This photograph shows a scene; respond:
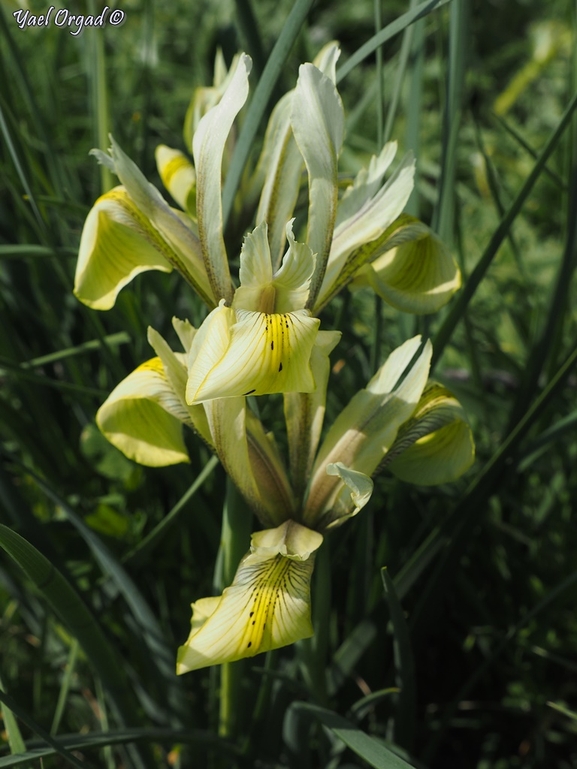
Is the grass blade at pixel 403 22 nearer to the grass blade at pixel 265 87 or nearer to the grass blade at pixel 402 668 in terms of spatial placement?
the grass blade at pixel 265 87

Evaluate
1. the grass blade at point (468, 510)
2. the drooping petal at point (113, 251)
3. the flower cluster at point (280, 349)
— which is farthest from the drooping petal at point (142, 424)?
the grass blade at point (468, 510)

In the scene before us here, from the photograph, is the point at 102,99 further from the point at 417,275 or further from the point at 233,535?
the point at 233,535

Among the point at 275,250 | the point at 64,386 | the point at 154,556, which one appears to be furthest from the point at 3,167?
the point at 154,556

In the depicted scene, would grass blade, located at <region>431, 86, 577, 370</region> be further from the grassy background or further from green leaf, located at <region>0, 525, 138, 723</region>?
green leaf, located at <region>0, 525, 138, 723</region>

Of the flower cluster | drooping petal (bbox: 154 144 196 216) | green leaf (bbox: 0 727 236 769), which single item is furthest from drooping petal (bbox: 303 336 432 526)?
drooping petal (bbox: 154 144 196 216)

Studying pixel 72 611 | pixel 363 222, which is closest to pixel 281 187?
pixel 363 222

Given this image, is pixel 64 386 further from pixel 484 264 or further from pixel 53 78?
pixel 53 78
